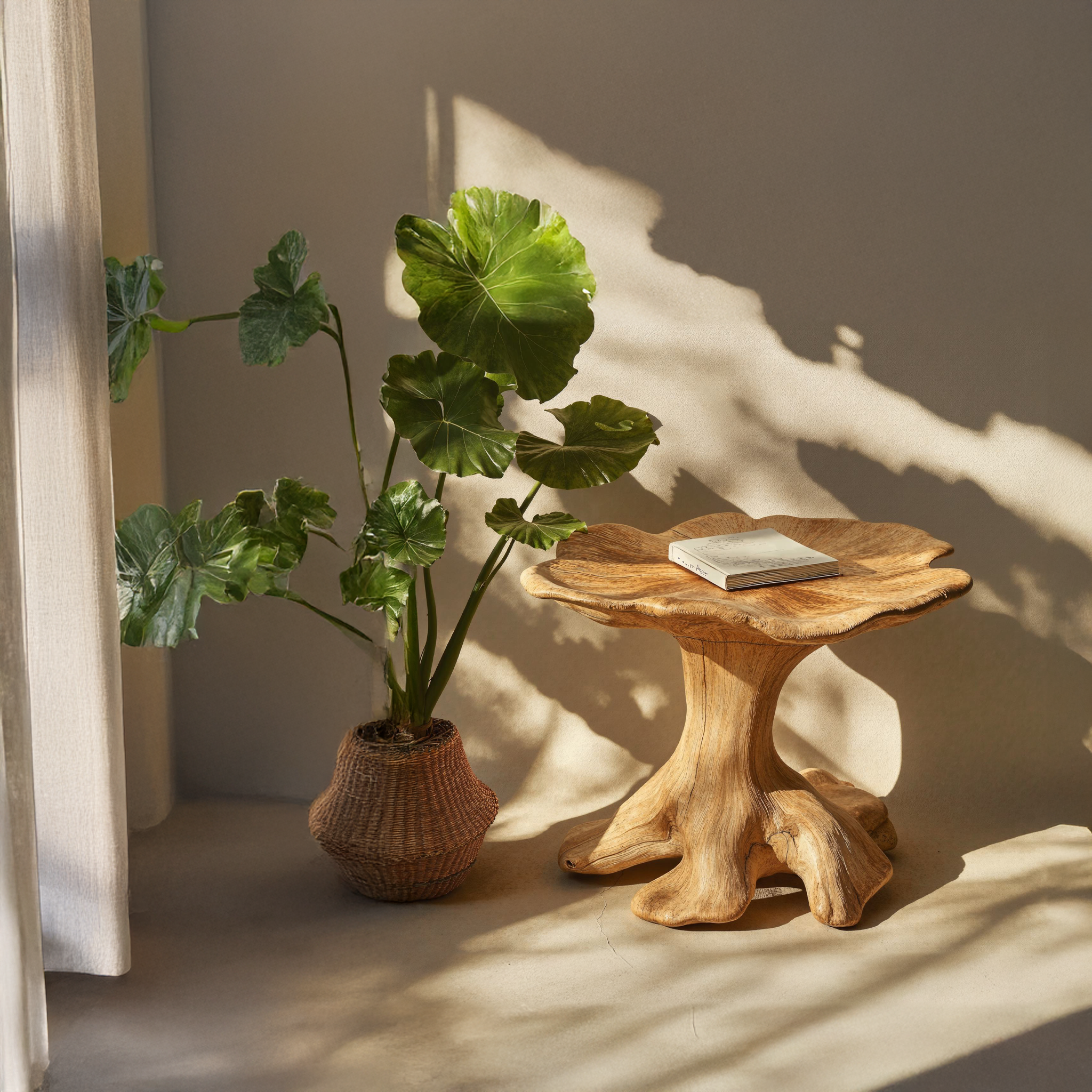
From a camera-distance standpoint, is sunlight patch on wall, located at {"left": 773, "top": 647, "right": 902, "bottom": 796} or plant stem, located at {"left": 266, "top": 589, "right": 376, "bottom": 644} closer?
plant stem, located at {"left": 266, "top": 589, "right": 376, "bottom": 644}

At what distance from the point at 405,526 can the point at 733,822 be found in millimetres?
806

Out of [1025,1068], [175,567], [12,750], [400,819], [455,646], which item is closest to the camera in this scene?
[12,750]

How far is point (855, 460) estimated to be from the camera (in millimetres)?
2355

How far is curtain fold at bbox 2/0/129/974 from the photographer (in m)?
1.57

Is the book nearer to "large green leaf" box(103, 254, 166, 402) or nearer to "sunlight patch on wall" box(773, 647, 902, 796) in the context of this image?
"sunlight patch on wall" box(773, 647, 902, 796)

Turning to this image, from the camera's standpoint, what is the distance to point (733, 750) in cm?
206

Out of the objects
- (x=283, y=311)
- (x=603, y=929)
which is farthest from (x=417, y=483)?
(x=603, y=929)

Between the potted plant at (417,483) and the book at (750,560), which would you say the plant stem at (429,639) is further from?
the book at (750,560)

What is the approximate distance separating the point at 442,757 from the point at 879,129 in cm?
152

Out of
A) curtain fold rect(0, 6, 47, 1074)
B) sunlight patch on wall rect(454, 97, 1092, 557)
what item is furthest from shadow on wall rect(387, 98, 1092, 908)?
curtain fold rect(0, 6, 47, 1074)

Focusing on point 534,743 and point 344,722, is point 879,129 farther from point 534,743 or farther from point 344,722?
point 344,722

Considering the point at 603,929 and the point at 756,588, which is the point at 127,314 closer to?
the point at 756,588

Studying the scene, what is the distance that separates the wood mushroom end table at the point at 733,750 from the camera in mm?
1857

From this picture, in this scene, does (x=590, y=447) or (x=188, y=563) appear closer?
(x=188, y=563)
